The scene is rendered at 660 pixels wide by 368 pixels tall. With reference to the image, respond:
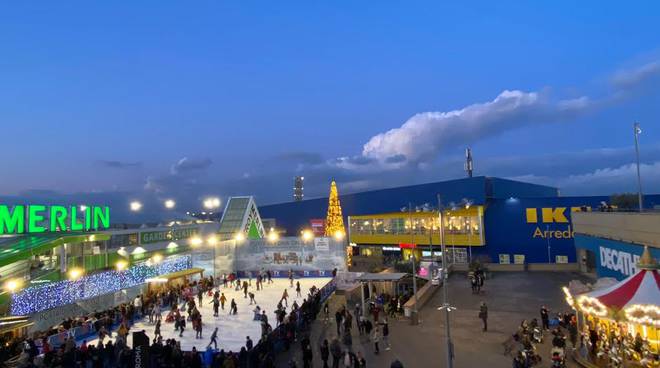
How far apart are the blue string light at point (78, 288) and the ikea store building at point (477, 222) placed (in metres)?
21.2

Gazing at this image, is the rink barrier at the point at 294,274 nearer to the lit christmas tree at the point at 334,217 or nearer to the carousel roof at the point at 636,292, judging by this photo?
the lit christmas tree at the point at 334,217

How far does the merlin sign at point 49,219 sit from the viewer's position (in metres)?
24.8

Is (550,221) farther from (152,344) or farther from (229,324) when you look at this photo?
(152,344)

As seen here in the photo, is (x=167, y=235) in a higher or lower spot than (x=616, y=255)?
higher

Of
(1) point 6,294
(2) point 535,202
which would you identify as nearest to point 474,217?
(2) point 535,202

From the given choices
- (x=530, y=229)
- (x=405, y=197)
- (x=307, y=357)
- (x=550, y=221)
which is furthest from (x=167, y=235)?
(x=550, y=221)

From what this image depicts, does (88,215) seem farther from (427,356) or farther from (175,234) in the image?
(427,356)

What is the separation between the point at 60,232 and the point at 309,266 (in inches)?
743

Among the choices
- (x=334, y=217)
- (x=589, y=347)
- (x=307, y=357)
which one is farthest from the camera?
(x=334, y=217)

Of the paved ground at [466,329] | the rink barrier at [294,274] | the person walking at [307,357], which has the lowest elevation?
the paved ground at [466,329]

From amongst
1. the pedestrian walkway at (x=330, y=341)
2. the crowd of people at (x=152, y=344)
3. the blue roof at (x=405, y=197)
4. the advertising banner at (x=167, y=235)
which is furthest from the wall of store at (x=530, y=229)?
the advertising banner at (x=167, y=235)

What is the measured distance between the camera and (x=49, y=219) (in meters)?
27.4

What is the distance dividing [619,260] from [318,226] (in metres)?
41.4

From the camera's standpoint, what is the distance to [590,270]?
37156 mm
